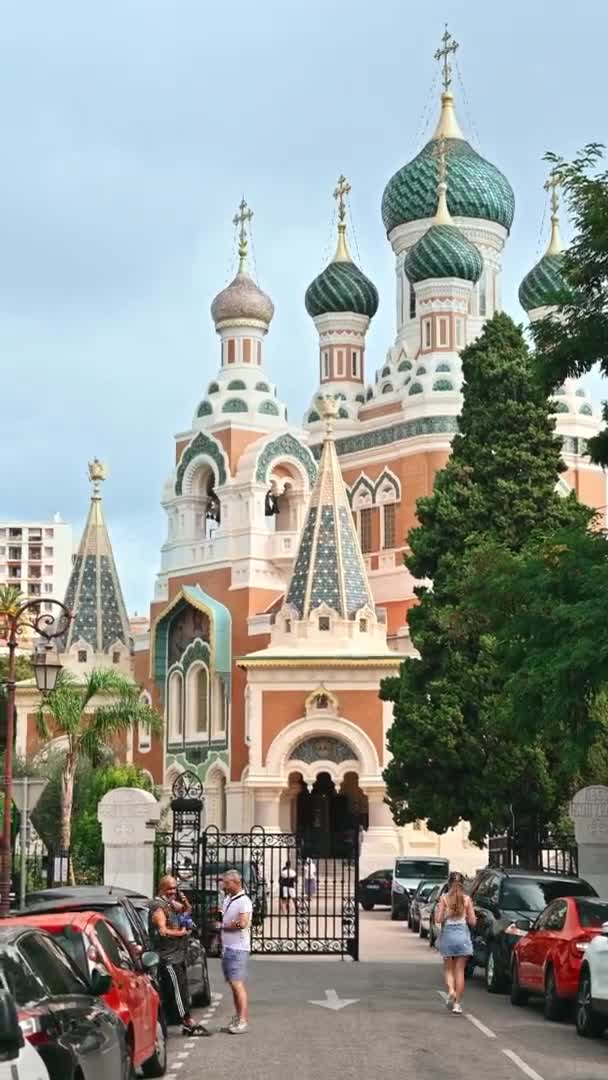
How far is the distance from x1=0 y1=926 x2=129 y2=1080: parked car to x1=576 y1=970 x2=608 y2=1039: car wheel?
6.40 meters

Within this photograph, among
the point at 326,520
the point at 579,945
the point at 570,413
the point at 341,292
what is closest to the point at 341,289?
the point at 341,292

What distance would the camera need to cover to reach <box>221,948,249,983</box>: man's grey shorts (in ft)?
53.9

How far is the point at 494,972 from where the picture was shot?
68.4 ft

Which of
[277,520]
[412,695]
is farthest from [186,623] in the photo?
[412,695]

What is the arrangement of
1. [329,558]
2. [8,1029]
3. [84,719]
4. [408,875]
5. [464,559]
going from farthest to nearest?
[329,558]
[408,875]
[84,719]
[464,559]
[8,1029]

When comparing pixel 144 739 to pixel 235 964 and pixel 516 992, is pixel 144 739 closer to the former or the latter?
pixel 516 992

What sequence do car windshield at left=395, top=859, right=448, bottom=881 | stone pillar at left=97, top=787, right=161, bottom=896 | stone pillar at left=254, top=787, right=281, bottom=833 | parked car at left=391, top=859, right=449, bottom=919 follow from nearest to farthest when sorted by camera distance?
stone pillar at left=97, top=787, right=161, bottom=896 < parked car at left=391, top=859, right=449, bottom=919 < car windshield at left=395, top=859, right=448, bottom=881 < stone pillar at left=254, top=787, right=281, bottom=833

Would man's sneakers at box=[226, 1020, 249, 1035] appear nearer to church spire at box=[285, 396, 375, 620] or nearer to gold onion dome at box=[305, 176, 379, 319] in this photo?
church spire at box=[285, 396, 375, 620]

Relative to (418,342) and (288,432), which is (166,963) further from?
(418,342)

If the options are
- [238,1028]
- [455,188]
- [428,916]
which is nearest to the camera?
[238,1028]

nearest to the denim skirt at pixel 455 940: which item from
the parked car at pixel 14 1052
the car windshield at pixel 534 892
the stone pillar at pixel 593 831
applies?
the car windshield at pixel 534 892

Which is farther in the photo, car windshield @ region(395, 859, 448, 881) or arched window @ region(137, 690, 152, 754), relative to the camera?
arched window @ region(137, 690, 152, 754)

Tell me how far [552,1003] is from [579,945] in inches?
30.2

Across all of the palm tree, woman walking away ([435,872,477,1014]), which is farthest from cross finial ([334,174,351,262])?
woman walking away ([435,872,477,1014])
